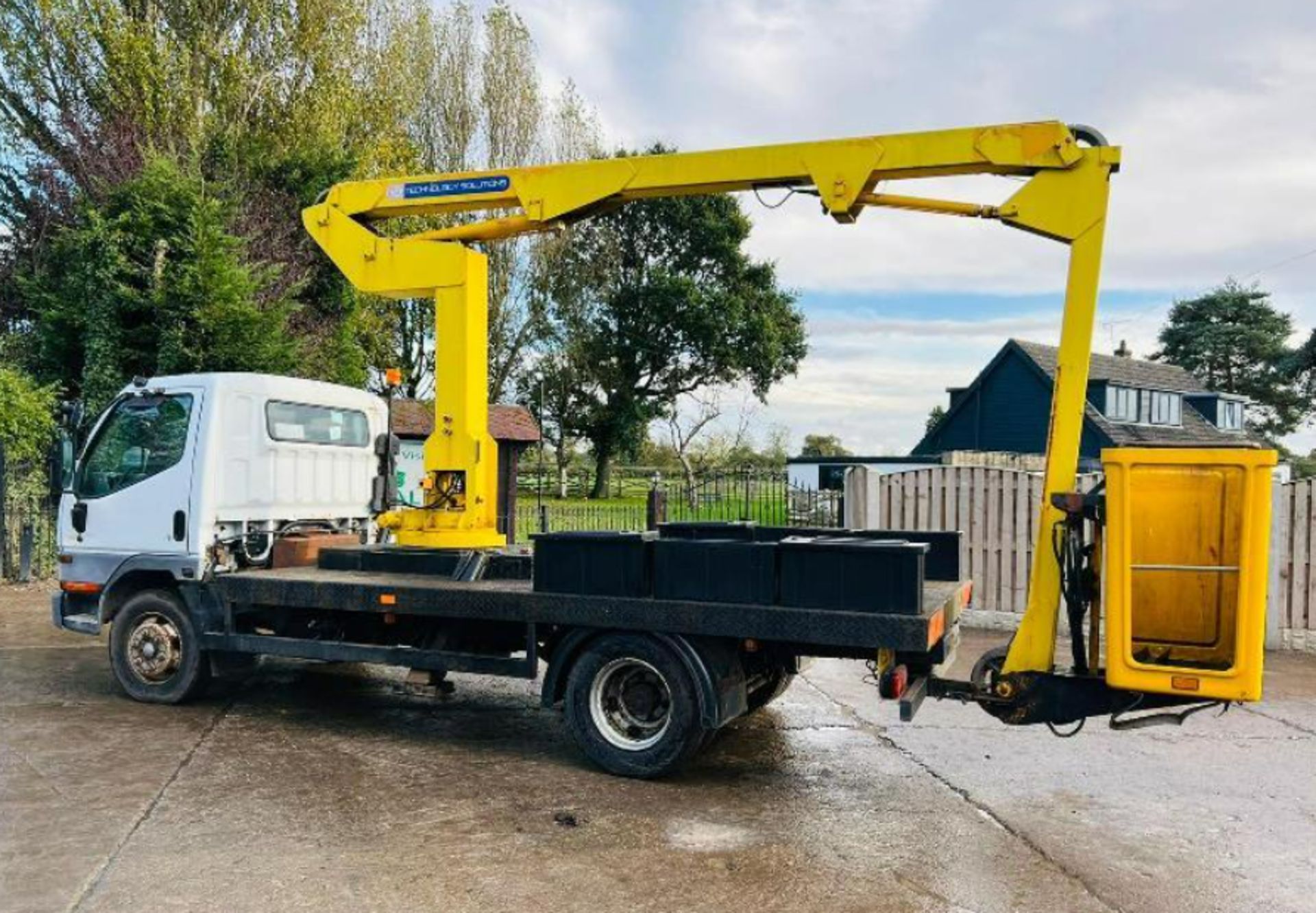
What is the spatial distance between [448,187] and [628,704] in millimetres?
3981

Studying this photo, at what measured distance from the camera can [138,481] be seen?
24.1 ft

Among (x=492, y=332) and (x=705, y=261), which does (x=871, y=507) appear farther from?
(x=705, y=261)

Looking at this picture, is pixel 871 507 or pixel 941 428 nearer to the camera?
pixel 871 507

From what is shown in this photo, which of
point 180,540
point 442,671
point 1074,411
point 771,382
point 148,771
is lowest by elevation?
point 148,771

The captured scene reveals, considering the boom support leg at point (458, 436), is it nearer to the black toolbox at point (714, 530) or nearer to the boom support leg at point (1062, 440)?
the black toolbox at point (714, 530)

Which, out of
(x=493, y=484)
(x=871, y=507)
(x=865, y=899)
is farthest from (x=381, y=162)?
(x=865, y=899)

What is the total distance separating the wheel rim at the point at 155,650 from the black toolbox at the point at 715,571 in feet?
12.8

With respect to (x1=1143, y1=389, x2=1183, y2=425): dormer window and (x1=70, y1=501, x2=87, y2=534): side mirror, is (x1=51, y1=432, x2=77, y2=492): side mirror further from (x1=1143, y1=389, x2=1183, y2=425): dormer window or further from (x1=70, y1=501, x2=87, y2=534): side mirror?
(x1=1143, y1=389, x2=1183, y2=425): dormer window

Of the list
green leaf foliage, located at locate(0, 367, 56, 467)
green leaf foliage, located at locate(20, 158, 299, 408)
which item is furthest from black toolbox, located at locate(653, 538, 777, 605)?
green leaf foliage, located at locate(20, 158, 299, 408)

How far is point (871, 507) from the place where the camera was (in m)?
11.5

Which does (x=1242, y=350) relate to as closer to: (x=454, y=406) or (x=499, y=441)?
(x=499, y=441)

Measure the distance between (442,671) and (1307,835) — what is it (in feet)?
15.9

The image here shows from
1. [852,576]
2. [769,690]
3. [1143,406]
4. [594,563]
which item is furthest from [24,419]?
[1143,406]

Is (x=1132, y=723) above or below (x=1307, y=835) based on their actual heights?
above
